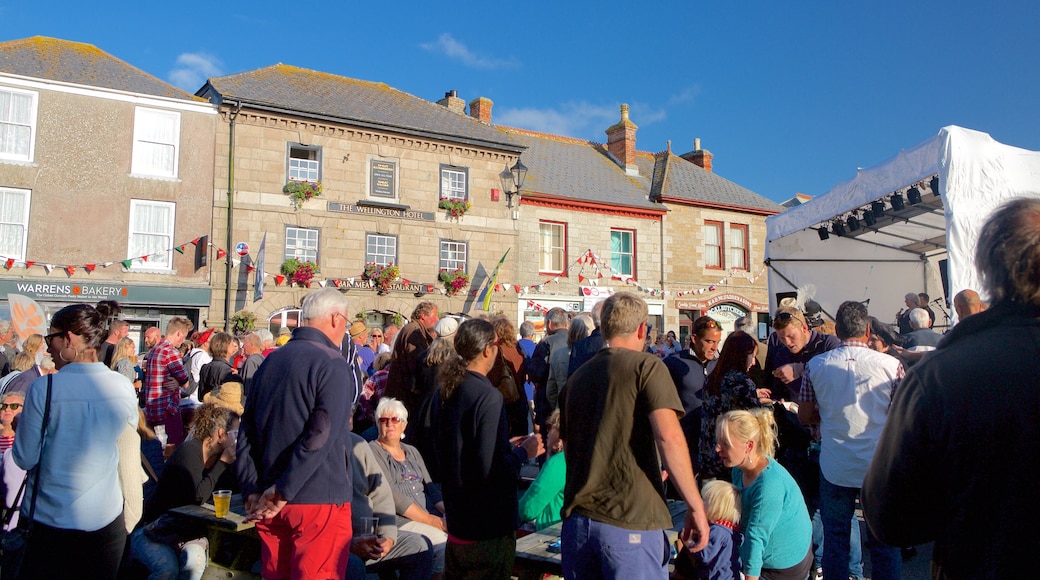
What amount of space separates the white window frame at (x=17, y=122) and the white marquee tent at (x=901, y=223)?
632 inches

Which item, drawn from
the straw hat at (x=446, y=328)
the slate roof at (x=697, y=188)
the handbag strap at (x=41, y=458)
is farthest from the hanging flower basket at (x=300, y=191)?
the handbag strap at (x=41, y=458)

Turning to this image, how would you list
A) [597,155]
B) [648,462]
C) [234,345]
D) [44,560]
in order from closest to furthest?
[648,462] < [44,560] < [234,345] < [597,155]

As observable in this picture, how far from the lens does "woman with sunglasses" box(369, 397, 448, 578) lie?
4.76 meters

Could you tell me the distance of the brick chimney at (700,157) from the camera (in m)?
26.3

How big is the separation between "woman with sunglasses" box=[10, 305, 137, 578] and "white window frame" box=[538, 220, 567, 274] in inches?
690

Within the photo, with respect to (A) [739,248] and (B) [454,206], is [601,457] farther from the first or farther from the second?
(A) [739,248]

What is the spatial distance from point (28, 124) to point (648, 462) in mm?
17936

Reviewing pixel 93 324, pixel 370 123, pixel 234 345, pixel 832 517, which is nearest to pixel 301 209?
pixel 370 123

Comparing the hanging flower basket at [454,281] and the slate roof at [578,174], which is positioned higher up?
the slate roof at [578,174]

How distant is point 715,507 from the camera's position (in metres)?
3.77

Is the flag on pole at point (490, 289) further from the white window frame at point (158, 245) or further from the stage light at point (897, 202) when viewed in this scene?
the stage light at point (897, 202)

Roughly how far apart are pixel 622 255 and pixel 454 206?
19.0 feet

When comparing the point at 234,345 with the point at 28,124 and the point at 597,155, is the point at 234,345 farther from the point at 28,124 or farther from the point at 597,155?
the point at 597,155

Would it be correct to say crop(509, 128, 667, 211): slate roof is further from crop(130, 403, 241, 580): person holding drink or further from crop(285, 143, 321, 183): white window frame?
crop(130, 403, 241, 580): person holding drink
